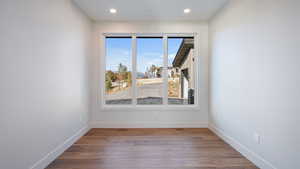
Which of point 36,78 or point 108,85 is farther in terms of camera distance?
A: point 108,85

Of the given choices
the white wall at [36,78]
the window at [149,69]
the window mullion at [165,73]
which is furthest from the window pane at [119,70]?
the white wall at [36,78]

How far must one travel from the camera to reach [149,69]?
12.9ft

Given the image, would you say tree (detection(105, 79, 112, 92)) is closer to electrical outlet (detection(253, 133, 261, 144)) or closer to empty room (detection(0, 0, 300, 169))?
empty room (detection(0, 0, 300, 169))

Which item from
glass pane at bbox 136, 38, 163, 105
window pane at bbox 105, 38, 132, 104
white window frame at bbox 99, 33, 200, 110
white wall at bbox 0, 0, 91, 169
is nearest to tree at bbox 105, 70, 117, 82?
window pane at bbox 105, 38, 132, 104

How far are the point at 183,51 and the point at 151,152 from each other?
8.40 feet

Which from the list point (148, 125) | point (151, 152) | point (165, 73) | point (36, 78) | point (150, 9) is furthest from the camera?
point (165, 73)

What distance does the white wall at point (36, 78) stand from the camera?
150cm

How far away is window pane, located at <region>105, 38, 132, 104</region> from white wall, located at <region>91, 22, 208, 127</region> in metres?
0.25

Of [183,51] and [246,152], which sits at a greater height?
[183,51]

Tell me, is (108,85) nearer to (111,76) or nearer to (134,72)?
(111,76)

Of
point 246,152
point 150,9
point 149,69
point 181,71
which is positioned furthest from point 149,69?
point 246,152

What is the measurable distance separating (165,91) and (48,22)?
2679 mm

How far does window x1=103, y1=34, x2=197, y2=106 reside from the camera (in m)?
3.88

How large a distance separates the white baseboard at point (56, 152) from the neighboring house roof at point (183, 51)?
266 centimetres
